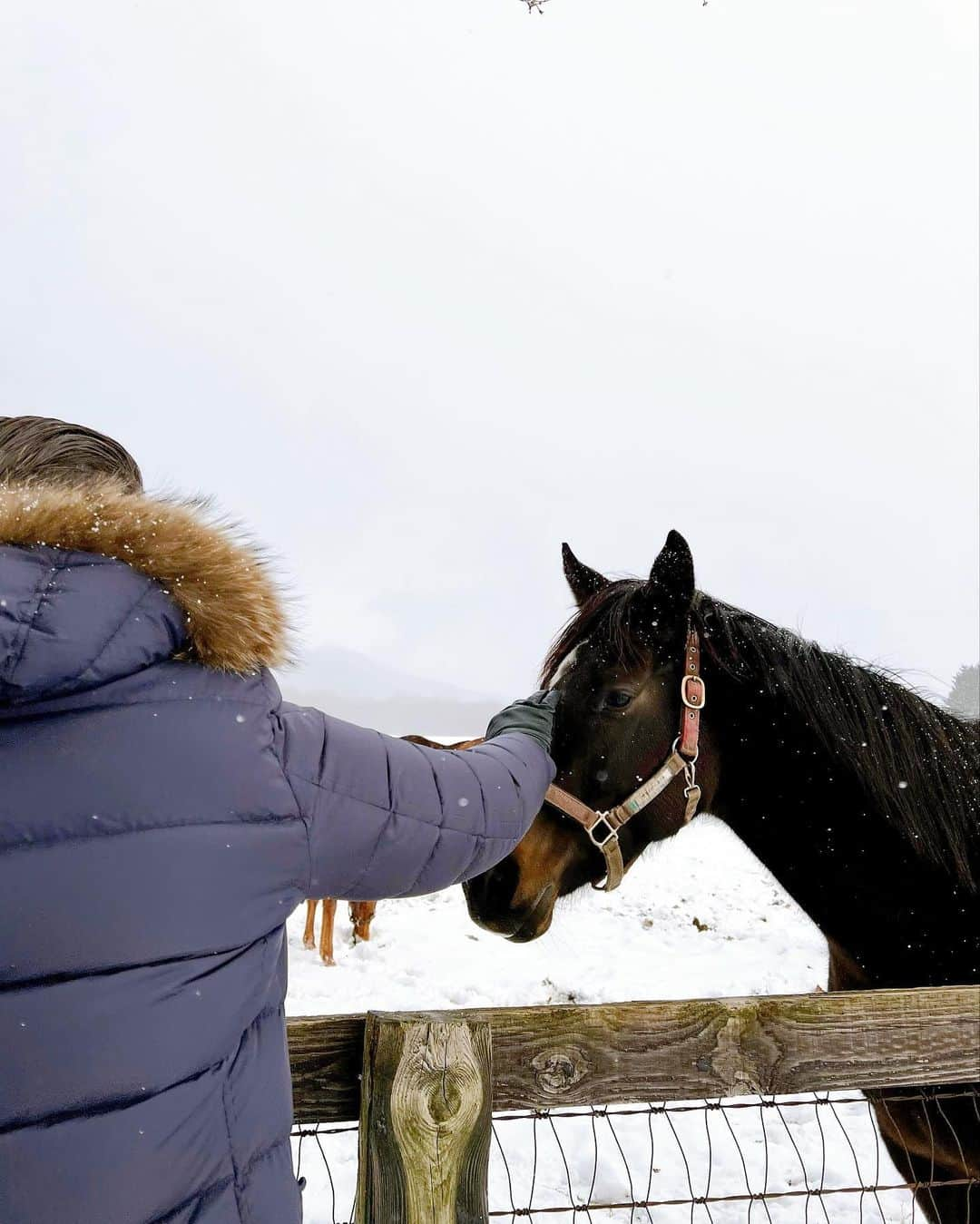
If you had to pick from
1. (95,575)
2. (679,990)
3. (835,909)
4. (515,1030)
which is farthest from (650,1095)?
(679,990)

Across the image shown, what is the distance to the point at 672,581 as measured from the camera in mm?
2357

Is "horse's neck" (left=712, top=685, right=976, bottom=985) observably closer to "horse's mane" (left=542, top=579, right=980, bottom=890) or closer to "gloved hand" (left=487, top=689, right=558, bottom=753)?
"horse's mane" (left=542, top=579, right=980, bottom=890)

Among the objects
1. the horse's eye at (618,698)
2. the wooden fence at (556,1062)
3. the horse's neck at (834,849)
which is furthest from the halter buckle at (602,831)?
the wooden fence at (556,1062)

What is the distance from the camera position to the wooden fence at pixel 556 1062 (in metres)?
1.43

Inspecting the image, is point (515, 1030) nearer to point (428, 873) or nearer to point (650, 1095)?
point (650, 1095)

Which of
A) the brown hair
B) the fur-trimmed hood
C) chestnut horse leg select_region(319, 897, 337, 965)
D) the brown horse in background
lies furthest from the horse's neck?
chestnut horse leg select_region(319, 897, 337, 965)

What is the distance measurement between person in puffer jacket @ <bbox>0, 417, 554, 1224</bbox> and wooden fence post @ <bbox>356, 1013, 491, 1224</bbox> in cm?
28

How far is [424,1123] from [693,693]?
1381 millimetres

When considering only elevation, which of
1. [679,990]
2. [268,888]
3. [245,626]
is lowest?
[679,990]

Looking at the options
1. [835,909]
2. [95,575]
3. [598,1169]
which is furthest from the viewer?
[598,1169]

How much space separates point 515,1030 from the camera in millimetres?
1598

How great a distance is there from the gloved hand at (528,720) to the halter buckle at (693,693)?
0.42m

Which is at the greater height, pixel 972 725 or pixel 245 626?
→ pixel 972 725

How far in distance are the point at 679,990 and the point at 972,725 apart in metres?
4.91
